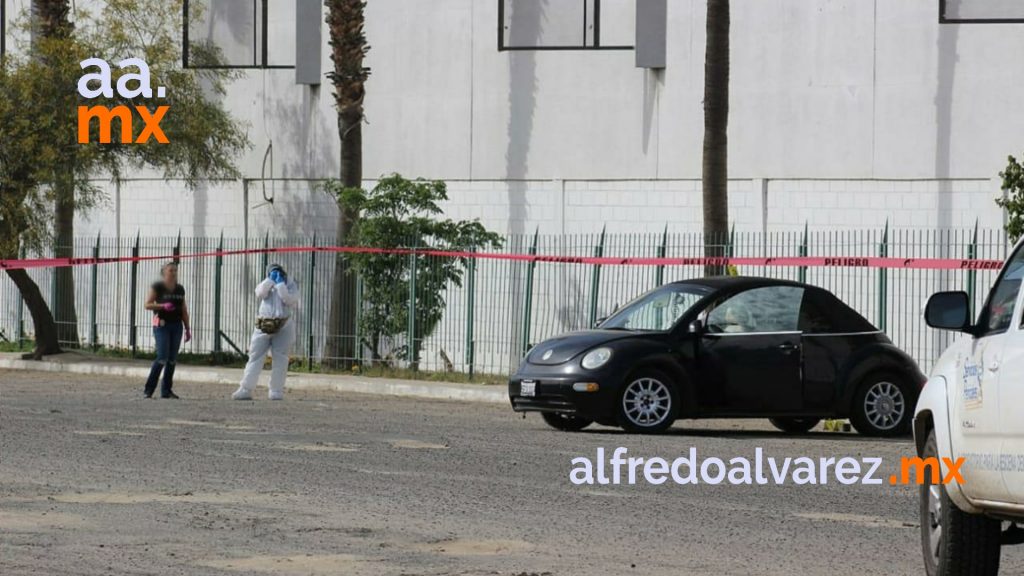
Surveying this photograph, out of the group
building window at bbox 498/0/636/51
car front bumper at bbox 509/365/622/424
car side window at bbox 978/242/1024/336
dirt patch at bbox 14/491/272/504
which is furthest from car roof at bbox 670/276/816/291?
building window at bbox 498/0/636/51

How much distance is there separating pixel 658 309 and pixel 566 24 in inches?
523

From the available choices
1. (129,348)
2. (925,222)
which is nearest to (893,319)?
(925,222)

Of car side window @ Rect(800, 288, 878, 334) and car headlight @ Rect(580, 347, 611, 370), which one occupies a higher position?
car side window @ Rect(800, 288, 878, 334)

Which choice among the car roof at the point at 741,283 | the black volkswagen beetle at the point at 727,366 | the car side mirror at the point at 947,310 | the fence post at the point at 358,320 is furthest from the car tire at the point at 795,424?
the fence post at the point at 358,320

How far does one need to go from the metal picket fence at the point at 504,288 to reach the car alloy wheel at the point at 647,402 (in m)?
6.72

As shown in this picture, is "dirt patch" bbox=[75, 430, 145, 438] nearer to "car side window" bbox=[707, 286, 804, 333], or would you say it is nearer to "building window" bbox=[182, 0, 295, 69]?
"car side window" bbox=[707, 286, 804, 333]

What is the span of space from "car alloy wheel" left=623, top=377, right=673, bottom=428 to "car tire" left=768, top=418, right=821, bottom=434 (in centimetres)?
199

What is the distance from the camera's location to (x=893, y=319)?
88.7 feet

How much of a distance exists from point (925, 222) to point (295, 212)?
1186cm

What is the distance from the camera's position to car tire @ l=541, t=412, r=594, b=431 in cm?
1952

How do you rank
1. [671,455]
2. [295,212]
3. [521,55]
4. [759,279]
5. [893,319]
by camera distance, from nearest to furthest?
[671,455]
[759,279]
[893,319]
[521,55]
[295,212]

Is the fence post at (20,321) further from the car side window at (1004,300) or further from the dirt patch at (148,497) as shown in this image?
the car side window at (1004,300)

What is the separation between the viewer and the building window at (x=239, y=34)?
35.0 meters

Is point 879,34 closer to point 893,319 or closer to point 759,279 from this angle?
point 893,319
